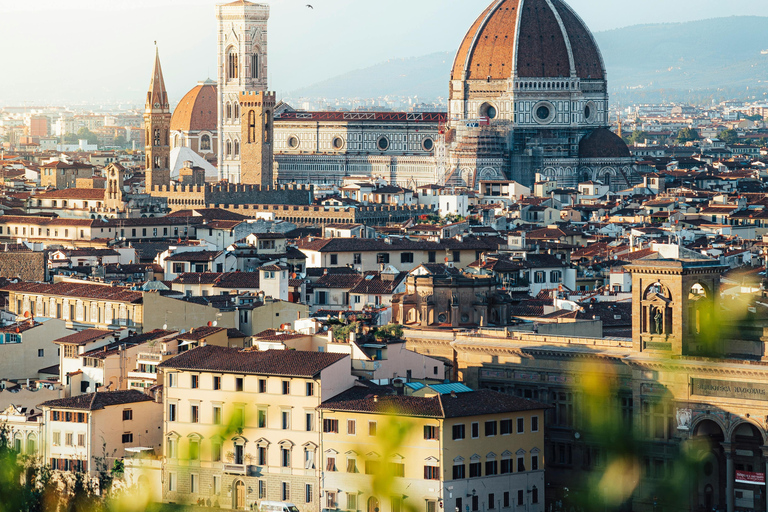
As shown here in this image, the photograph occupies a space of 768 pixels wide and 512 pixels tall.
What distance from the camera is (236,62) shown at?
16238 cm

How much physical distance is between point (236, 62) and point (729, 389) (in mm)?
122848

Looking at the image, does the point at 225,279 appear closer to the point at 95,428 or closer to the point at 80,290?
the point at 80,290

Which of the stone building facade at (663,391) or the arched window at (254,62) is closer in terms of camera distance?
the stone building facade at (663,391)

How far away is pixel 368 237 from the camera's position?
267 feet

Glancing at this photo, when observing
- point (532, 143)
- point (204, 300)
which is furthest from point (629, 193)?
point (204, 300)

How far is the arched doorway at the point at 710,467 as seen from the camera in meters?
42.2

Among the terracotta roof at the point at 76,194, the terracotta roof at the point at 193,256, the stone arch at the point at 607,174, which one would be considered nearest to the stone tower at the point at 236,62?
the stone arch at the point at 607,174

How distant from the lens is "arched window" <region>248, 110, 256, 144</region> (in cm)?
13819

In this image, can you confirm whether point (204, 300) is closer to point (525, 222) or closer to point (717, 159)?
point (525, 222)

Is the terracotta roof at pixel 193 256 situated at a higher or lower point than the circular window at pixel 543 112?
lower

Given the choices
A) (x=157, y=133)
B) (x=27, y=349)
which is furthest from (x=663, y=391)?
(x=157, y=133)

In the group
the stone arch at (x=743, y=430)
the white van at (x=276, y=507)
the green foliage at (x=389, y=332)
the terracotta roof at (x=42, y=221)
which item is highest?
the terracotta roof at (x=42, y=221)

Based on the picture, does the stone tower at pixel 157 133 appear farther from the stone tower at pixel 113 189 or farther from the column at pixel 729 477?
the column at pixel 729 477

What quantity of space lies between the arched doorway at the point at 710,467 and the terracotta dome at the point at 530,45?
4547 inches
